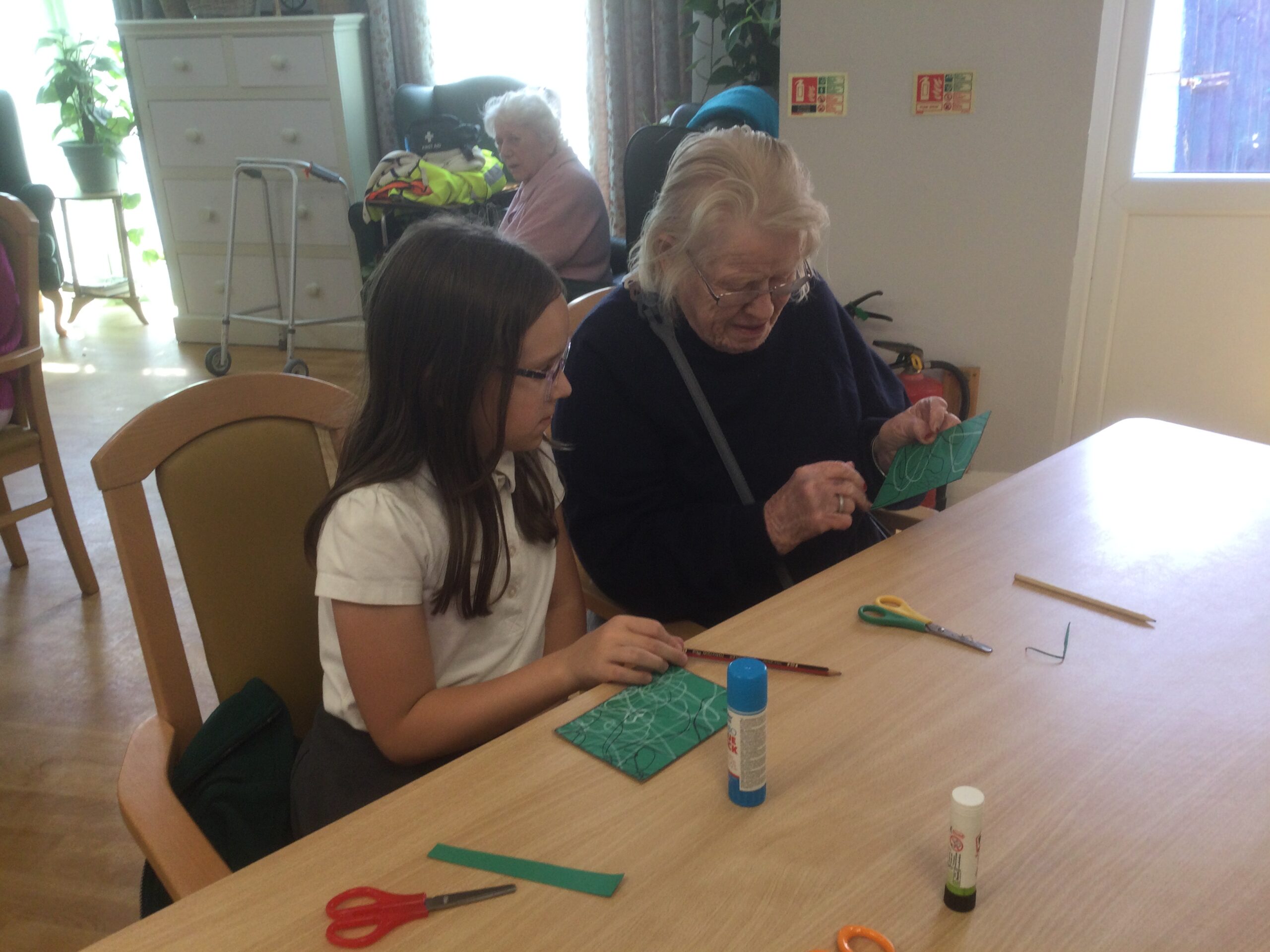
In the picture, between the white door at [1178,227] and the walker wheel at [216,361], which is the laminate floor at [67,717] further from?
the white door at [1178,227]

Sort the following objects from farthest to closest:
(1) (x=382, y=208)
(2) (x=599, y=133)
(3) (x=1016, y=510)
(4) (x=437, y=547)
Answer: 1. (2) (x=599, y=133)
2. (1) (x=382, y=208)
3. (3) (x=1016, y=510)
4. (4) (x=437, y=547)

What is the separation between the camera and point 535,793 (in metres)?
0.81

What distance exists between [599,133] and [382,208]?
119 cm

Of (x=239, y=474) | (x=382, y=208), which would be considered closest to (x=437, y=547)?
(x=239, y=474)

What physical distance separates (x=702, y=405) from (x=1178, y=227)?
7.10 feet

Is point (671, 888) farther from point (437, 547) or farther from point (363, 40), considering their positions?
point (363, 40)

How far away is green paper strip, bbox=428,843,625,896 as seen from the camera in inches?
28.0

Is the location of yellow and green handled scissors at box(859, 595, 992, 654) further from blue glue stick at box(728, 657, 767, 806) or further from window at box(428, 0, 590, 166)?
window at box(428, 0, 590, 166)

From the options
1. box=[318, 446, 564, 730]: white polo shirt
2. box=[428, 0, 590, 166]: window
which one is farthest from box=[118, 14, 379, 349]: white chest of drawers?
box=[318, 446, 564, 730]: white polo shirt

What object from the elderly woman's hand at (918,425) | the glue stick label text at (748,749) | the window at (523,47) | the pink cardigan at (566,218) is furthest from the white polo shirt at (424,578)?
the window at (523,47)

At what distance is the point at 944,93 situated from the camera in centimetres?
272

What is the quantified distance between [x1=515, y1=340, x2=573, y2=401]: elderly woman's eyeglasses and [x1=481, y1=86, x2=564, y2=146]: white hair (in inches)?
107

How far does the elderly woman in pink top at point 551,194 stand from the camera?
3.53 metres

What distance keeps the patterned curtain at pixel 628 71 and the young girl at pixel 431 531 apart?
10.7 ft
